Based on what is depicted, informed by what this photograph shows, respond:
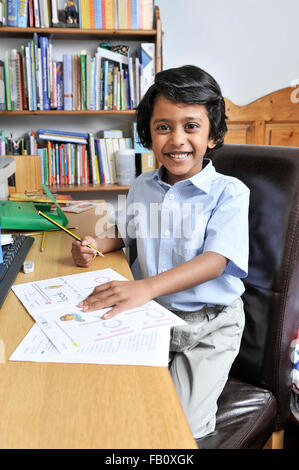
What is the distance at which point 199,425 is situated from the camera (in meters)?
0.81

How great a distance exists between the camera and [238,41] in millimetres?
2660

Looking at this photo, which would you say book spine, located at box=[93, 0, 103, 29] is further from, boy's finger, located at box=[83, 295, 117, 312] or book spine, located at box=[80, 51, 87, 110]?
boy's finger, located at box=[83, 295, 117, 312]

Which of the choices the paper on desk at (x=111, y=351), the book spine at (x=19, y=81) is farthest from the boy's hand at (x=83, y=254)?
the book spine at (x=19, y=81)

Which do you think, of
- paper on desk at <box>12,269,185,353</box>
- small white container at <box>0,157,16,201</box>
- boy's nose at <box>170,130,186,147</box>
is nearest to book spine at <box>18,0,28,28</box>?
small white container at <box>0,157,16,201</box>

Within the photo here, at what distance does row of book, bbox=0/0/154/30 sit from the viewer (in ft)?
7.63

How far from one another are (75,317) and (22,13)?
224 cm

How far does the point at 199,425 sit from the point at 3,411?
0.47 m

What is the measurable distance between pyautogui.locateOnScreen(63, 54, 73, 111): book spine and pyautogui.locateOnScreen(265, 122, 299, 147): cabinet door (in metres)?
1.25

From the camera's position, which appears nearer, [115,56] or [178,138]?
[178,138]

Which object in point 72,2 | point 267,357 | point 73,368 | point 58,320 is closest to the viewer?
point 73,368

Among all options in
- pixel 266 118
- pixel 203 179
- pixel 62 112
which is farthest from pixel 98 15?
pixel 203 179

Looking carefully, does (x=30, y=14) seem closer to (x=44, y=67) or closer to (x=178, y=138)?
(x=44, y=67)
